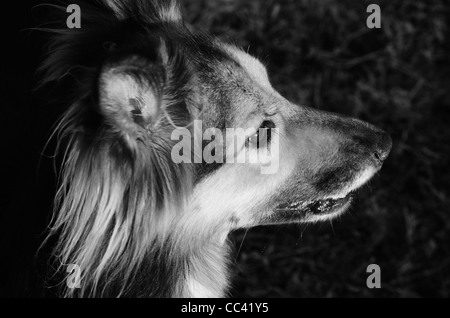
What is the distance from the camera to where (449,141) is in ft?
15.3

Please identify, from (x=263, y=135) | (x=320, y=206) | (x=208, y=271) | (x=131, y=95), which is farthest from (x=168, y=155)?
(x=320, y=206)

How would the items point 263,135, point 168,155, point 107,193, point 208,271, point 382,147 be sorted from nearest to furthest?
1. point 107,193
2. point 168,155
3. point 263,135
4. point 208,271
5. point 382,147

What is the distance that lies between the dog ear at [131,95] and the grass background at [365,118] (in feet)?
6.03

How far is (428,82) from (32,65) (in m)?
3.13

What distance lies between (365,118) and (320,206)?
1891 mm

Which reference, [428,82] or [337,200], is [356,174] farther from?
[428,82]

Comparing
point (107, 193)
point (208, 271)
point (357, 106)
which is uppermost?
point (357, 106)

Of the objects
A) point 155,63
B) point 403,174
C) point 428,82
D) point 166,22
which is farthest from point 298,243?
point 155,63

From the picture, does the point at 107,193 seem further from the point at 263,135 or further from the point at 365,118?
the point at 365,118

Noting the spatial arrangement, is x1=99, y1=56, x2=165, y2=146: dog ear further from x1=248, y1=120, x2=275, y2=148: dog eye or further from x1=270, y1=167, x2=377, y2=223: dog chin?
x1=270, y1=167, x2=377, y2=223: dog chin

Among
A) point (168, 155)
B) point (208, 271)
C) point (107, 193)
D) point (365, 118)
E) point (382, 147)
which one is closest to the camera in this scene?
point (107, 193)

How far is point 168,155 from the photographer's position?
2438 mm

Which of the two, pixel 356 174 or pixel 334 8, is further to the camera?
pixel 334 8
